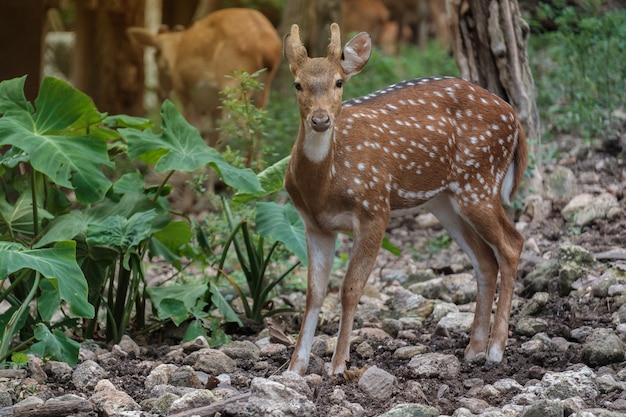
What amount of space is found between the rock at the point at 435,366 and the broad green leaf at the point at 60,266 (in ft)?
5.44

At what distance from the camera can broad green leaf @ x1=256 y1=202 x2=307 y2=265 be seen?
241 inches

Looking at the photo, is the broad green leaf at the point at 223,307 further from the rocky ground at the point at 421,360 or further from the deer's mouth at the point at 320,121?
the deer's mouth at the point at 320,121

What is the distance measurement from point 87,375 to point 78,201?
1.30 metres

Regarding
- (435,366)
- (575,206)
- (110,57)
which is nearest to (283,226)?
(435,366)

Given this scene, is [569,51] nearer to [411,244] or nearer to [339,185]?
[411,244]

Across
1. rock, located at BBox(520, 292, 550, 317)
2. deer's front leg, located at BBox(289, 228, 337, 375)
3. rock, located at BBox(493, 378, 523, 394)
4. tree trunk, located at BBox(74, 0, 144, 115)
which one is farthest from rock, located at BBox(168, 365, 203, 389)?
tree trunk, located at BBox(74, 0, 144, 115)

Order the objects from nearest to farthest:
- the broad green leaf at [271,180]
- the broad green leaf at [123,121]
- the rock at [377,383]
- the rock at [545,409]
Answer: the rock at [545,409]
the rock at [377,383]
the broad green leaf at [271,180]
the broad green leaf at [123,121]

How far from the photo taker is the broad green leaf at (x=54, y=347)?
17.3ft

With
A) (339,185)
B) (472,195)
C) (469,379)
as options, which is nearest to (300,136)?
(339,185)

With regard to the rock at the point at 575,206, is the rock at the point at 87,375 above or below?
below

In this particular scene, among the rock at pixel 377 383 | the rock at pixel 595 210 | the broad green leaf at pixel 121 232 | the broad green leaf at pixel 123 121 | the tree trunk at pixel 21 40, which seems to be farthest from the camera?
the tree trunk at pixel 21 40

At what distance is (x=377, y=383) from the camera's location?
4.82 m

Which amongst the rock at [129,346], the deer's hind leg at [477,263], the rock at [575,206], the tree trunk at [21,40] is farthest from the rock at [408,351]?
the tree trunk at [21,40]

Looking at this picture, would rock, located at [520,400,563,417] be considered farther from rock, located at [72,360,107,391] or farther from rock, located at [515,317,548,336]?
rock, located at [72,360,107,391]
